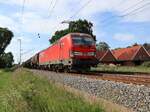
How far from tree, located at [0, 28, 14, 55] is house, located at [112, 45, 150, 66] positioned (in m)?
38.7

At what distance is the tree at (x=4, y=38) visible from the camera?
380 ft

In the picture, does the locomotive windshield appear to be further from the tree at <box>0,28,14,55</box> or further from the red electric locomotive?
the tree at <box>0,28,14,55</box>

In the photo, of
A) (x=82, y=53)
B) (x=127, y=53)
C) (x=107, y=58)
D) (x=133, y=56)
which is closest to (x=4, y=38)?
(x=107, y=58)

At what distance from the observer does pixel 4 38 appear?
117 metres

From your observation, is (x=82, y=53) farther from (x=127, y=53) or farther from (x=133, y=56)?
(x=127, y=53)

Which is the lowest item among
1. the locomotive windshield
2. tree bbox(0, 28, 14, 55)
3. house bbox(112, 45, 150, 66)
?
the locomotive windshield

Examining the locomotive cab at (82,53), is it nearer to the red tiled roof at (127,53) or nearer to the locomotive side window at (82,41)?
the locomotive side window at (82,41)

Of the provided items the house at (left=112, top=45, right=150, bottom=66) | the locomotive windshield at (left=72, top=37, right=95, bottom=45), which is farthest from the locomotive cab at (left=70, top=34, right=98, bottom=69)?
the house at (left=112, top=45, right=150, bottom=66)

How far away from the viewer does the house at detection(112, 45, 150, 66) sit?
83438 mm

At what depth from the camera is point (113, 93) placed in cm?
1374

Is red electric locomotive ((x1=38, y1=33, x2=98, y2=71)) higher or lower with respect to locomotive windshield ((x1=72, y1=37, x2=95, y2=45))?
lower

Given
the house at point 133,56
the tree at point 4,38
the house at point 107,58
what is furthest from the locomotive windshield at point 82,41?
the tree at point 4,38

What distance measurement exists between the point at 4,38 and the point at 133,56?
47012 mm

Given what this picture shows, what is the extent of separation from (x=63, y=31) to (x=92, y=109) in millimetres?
86867
